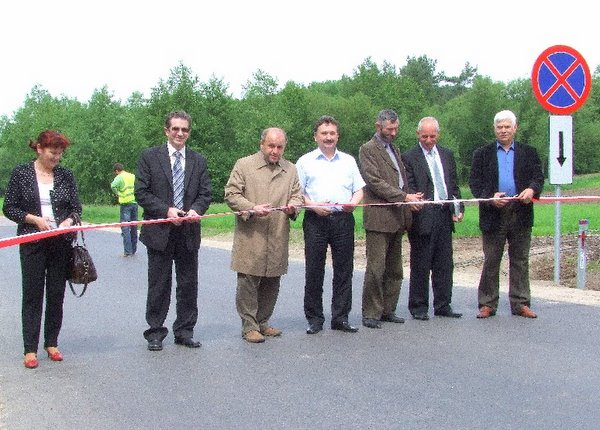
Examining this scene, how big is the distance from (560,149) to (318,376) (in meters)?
5.83

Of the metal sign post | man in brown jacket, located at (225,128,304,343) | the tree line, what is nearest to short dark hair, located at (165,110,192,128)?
man in brown jacket, located at (225,128,304,343)

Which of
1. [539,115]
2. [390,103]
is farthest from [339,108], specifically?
[539,115]

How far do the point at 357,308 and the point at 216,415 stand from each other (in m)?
4.51

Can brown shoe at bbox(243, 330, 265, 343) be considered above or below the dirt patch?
above

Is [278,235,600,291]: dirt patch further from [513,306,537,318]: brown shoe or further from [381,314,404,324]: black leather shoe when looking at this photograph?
[381,314,404,324]: black leather shoe

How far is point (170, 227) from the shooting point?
7.61 metres

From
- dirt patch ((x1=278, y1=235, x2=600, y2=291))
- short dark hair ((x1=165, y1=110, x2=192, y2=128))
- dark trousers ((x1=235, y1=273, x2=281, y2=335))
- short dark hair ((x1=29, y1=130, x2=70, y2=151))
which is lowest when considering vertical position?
dirt patch ((x1=278, y1=235, x2=600, y2=291))

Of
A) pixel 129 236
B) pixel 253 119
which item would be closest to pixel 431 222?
pixel 129 236

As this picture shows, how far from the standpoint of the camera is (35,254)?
698cm

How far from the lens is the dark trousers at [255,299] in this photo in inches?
317

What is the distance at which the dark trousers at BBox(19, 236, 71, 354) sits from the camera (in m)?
7.01

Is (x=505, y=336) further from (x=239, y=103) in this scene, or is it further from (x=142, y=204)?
(x=239, y=103)

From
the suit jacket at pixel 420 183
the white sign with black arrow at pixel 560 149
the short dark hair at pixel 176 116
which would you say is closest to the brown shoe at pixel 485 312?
the suit jacket at pixel 420 183

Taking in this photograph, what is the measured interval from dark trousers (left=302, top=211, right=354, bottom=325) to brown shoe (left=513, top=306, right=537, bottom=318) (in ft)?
5.98
